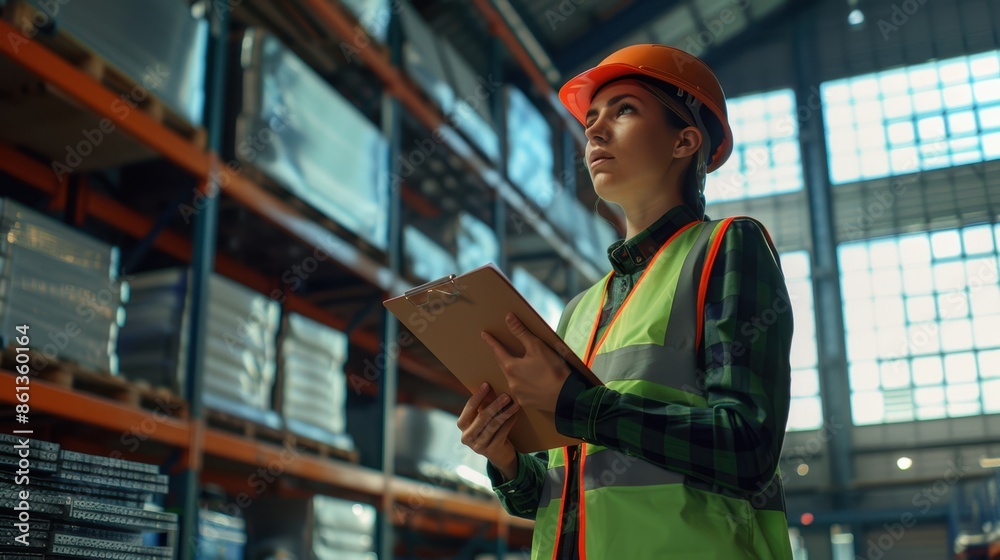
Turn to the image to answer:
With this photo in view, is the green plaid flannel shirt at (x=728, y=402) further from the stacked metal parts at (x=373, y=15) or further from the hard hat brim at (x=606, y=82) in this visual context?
the stacked metal parts at (x=373, y=15)

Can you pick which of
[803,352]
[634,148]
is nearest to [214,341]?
[634,148]

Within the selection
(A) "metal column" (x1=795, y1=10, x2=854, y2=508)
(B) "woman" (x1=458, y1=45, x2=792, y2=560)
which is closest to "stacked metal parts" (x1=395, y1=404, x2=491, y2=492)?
(B) "woman" (x1=458, y1=45, x2=792, y2=560)

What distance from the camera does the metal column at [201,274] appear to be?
5770mm

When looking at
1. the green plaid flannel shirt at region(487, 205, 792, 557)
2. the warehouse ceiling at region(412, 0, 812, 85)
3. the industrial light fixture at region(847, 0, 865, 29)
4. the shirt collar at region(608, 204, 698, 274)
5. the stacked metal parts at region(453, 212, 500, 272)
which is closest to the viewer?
the green plaid flannel shirt at region(487, 205, 792, 557)

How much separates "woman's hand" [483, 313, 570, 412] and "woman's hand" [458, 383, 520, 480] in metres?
0.12

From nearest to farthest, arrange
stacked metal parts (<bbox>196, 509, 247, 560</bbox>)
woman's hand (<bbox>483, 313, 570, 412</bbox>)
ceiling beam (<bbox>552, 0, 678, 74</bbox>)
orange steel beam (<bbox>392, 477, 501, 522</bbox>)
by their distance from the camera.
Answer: woman's hand (<bbox>483, 313, 570, 412</bbox>)
stacked metal parts (<bbox>196, 509, 247, 560</bbox>)
orange steel beam (<bbox>392, 477, 501, 522</bbox>)
ceiling beam (<bbox>552, 0, 678, 74</bbox>)

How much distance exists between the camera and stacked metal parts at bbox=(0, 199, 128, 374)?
4734 millimetres

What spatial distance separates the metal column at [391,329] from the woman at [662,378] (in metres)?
6.21

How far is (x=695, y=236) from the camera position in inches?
79.3

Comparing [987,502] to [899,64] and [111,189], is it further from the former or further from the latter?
[899,64]

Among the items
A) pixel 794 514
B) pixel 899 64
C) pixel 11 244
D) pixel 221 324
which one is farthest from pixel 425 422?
pixel 899 64

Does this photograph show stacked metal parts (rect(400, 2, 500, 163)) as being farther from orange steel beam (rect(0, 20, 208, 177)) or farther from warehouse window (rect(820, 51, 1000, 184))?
warehouse window (rect(820, 51, 1000, 184))

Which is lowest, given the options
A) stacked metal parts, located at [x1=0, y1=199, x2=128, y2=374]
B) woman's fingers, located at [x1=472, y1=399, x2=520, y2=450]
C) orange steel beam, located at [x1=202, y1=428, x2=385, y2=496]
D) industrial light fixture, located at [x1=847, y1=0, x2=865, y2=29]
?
woman's fingers, located at [x1=472, y1=399, x2=520, y2=450]

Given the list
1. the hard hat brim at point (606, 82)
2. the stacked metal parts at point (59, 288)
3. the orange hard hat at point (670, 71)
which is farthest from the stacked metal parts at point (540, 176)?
the orange hard hat at point (670, 71)
